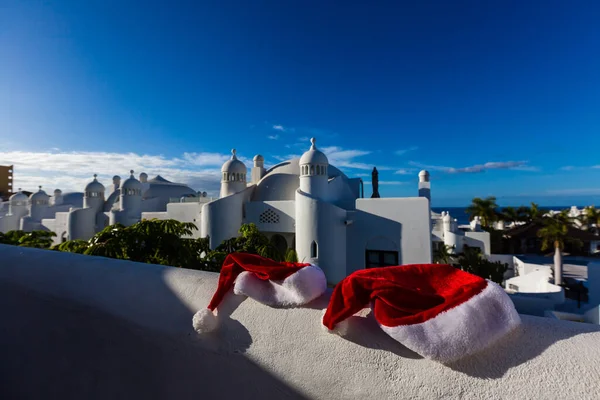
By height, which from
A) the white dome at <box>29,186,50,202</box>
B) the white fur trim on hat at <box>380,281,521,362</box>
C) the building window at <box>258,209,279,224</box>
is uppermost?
the white dome at <box>29,186,50,202</box>

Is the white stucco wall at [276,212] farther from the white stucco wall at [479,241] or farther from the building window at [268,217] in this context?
the white stucco wall at [479,241]

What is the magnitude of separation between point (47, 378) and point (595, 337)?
342cm

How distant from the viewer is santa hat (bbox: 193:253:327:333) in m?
1.59

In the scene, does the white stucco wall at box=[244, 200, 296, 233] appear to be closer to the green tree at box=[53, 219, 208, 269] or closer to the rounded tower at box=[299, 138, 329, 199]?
the rounded tower at box=[299, 138, 329, 199]

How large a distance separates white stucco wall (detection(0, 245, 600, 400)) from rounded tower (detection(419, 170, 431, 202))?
14.7m

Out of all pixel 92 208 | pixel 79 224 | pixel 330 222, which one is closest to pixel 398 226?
pixel 330 222

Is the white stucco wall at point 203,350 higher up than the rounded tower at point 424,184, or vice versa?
the rounded tower at point 424,184

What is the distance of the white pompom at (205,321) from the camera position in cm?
173

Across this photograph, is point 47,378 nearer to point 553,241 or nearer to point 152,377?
point 152,377

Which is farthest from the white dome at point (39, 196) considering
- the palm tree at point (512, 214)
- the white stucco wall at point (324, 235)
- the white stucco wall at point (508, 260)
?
the palm tree at point (512, 214)

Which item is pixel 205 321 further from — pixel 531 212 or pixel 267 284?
pixel 531 212

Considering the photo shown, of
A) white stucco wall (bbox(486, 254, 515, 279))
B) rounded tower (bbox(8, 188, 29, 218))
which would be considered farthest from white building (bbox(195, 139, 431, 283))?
rounded tower (bbox(8, 188, 29, 218))

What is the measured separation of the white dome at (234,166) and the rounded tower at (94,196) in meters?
13.6

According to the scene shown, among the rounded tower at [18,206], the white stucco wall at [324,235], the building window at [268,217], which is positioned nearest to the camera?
the white stucco wall at [324,235]
